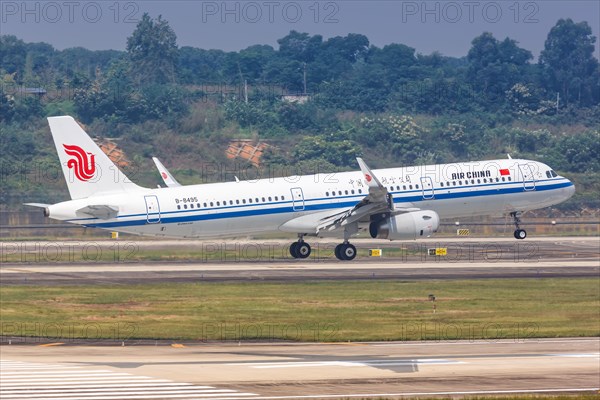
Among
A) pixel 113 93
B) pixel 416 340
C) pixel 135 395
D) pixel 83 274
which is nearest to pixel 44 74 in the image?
pixel 113 93

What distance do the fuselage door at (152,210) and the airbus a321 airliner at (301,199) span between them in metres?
0.06

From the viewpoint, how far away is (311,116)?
164 m

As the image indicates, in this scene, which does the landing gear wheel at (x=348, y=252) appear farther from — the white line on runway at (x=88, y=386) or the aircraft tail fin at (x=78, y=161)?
the white line on runway at (x=88, y=386)

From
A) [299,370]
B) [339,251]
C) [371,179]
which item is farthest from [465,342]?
[339,251]

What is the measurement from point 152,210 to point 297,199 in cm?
998

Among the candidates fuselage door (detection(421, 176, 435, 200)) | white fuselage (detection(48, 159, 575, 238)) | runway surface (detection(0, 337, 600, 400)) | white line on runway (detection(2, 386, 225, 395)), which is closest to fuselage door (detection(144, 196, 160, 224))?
white fuselage (detection(48, 159, 575, 238))

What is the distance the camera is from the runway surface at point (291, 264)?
80125 mm

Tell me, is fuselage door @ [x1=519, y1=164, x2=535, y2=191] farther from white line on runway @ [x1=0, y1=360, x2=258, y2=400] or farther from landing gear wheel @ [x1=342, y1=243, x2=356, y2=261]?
white line on runway @ [x1=0, y1=360, x2=258, y2=400]

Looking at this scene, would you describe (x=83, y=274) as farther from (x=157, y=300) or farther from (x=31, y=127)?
(x=31, y=127)

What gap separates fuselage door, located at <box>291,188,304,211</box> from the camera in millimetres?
79250

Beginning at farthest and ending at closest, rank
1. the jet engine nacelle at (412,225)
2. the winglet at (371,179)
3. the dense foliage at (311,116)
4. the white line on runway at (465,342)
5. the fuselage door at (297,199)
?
the dense foliage at (311,116) < the fuselage door at (297,199) < the jet engine nacelle at (412,225) < the winglet at (371,179) < the white line on runway at (465,342)

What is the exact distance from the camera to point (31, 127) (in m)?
150

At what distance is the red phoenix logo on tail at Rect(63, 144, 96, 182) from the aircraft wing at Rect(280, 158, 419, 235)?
13310 mm

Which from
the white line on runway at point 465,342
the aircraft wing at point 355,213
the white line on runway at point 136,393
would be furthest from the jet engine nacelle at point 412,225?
Result: the white line on runway at point 136,393
